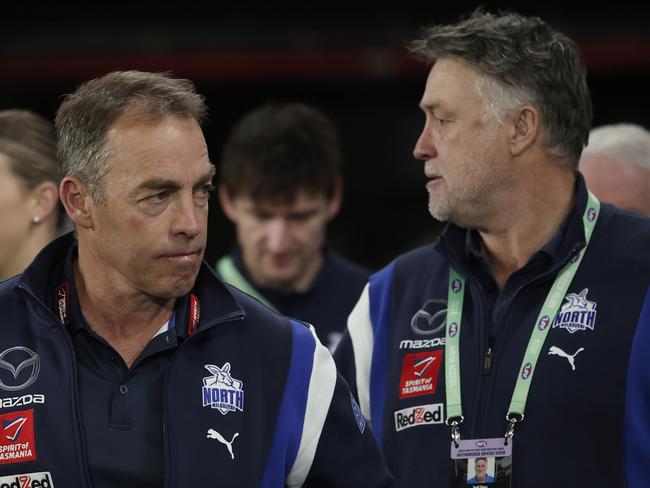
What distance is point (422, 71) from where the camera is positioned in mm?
7859

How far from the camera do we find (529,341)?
3.03m

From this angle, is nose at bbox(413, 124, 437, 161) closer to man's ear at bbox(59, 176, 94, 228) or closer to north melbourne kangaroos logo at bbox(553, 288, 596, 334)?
north melbourne kangaroos logo at bbox(553, 288, 596, 334)

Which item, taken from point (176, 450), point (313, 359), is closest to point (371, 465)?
point (313, 359)

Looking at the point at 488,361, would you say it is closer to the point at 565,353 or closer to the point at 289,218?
the point at 565,353

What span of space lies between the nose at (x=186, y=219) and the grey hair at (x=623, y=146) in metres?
1.83

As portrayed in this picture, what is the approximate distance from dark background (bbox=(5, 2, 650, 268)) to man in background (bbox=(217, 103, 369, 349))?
124 inches

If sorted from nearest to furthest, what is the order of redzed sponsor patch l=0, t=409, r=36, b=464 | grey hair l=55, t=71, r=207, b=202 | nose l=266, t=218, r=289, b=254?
redzed sponsor patch l=0, t=409, r=36, b=464 → grey hair l=55, t=71, r=207, b=202 → nose l=266, t=218, r=289, b=254

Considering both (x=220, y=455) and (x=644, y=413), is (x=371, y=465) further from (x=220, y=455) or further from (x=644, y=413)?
(x=644, y=413)

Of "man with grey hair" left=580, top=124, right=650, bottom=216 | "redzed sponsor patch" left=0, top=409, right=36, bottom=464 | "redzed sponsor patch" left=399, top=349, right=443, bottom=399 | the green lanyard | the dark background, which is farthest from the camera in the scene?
the dark background

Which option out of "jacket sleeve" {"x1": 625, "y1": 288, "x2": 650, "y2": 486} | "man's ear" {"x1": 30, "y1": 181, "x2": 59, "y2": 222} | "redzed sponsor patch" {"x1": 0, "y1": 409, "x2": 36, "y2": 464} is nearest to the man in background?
"man's ear" {"x1": 30, "y1": 181, "x2": 59, "y2": 222}

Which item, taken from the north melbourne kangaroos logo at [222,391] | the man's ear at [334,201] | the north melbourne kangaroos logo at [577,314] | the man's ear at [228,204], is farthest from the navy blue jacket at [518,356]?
the man's ear at [228,204]

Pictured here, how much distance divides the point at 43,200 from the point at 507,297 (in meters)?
1.33

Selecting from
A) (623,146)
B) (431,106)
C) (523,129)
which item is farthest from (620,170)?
(431,106)

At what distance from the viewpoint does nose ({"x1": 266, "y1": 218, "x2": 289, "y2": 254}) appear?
14.7ft
